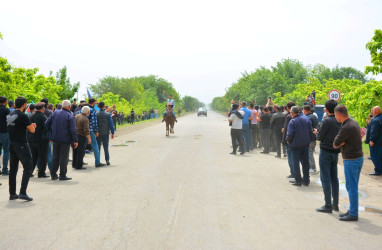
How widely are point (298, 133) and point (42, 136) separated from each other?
251 inches

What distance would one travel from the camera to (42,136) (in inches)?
370

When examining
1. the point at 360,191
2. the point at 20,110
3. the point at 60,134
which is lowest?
the point at 360,191

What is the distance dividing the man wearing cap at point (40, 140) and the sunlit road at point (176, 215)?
0.54 metres

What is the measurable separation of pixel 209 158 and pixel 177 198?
6070mm

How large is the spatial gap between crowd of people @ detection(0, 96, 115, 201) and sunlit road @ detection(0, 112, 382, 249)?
54 cm

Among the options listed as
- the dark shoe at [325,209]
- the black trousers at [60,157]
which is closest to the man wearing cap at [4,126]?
the black trousers at [60,157]

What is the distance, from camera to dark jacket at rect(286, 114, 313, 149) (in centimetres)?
840

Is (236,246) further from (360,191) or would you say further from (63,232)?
(360,191)

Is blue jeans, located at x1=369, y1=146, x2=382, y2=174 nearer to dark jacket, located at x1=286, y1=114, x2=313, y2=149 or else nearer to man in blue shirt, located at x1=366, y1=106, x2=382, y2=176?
man in blue shirt, located at x1=366, y1=106, x2=382, y2=176

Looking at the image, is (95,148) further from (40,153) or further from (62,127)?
(62,127)

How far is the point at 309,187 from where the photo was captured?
845cm

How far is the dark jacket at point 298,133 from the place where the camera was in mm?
8398

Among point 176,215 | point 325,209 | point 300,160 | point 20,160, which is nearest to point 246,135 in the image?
point 300,160

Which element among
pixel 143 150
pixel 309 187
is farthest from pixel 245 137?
pixel 309 187
